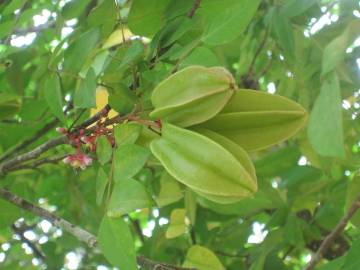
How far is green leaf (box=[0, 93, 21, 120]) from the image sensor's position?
1.62 m

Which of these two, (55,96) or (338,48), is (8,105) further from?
(338,48)

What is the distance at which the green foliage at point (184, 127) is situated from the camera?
1069 millimetres

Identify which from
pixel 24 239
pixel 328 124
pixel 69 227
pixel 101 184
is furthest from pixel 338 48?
pixel 24 239

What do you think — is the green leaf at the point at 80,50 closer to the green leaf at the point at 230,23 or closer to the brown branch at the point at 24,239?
the green leaf at the point at 230,23

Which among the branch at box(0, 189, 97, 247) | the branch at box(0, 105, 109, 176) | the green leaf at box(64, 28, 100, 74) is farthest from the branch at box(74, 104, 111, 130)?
the branch at box(0, 189, 97, 247)

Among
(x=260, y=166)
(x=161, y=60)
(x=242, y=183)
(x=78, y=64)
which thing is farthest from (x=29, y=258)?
(x=242, y=183)

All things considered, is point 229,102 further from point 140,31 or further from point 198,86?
point 140,31

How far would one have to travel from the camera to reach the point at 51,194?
2209 mm

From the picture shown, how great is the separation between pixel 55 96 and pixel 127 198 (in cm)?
38

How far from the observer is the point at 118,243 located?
43.7 inches

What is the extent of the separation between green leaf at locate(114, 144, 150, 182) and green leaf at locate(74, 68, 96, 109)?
5.6 inches

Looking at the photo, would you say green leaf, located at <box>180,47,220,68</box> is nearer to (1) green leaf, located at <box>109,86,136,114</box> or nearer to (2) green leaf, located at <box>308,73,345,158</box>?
(1) green leaf, located at <box>109,86,136,114</box>

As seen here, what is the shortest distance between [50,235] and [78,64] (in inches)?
56.0

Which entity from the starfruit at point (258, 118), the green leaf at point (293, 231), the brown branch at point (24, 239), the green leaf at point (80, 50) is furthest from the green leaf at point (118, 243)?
the brown branch at point (24, 239)
